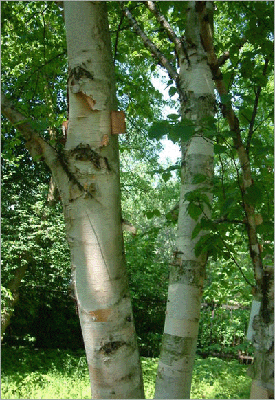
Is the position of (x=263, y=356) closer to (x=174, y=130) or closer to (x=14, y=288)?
(x=174, y=130)

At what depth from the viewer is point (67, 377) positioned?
672cm

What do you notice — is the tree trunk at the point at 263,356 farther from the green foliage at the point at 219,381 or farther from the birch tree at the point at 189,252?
the green foliage at the point at 219,381

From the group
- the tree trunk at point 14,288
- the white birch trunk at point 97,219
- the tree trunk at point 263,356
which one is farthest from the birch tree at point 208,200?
the tree trunk at point 14,288

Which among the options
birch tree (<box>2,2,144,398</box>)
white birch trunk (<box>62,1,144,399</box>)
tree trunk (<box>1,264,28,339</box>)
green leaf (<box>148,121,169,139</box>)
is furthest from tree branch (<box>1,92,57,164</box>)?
tree trunk (<box>1,264,28,339</box>)

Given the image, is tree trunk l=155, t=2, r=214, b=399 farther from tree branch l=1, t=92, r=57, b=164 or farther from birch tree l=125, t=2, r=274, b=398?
tree branch l=1, t=92, r=57, b=164

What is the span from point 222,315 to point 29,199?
428cm

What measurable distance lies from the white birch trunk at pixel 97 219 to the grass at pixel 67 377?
191 inches

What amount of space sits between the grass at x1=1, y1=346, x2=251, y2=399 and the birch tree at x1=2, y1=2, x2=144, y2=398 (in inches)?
191

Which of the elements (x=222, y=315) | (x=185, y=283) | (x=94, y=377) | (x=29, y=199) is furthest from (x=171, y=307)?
(x=222, y=315)

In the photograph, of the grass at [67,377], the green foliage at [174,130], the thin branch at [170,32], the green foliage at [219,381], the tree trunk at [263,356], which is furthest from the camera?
the grass at [67,377]

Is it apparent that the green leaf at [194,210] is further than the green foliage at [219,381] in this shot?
No

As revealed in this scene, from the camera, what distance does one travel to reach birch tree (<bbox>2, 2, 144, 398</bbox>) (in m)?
1.32

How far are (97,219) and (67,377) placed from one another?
6.11m

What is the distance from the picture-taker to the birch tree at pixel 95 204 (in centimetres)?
132
